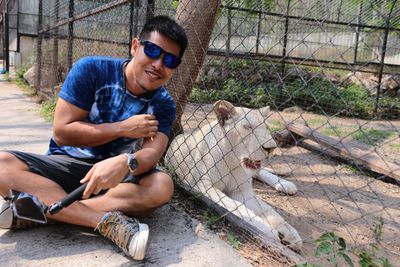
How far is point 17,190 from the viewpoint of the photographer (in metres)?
2.10

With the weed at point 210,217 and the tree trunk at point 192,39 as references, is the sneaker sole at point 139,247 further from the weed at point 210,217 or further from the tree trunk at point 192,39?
the tree trunk at point 192,39

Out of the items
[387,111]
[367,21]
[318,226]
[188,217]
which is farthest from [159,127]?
[367,21]

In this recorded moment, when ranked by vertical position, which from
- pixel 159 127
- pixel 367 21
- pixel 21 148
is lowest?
pixel 21 148

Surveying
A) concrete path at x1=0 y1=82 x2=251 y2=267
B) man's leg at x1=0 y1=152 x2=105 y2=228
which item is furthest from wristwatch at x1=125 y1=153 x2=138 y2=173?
concrete path at x1=0 y1=82 x2=251 y2=267

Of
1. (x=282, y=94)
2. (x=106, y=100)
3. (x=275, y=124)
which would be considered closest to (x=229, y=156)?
(x=106, y=100)

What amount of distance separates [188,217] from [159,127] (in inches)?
22.2

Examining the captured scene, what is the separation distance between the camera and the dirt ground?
298 centimetres

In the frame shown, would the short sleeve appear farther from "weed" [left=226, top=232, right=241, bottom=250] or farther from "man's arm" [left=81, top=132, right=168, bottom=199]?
"weed" [left=226, top=232, right=241, bottom=250]

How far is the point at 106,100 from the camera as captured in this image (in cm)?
236

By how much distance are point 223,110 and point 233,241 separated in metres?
1.35

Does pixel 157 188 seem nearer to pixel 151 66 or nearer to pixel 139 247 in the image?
pixel 139 247

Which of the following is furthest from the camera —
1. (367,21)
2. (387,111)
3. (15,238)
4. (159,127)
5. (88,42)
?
(367,21)

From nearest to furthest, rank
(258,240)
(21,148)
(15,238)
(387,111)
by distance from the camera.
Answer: (15,238), (258,240), (21,148), (387,111)

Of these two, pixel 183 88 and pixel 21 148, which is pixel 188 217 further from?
pixel 21 148
